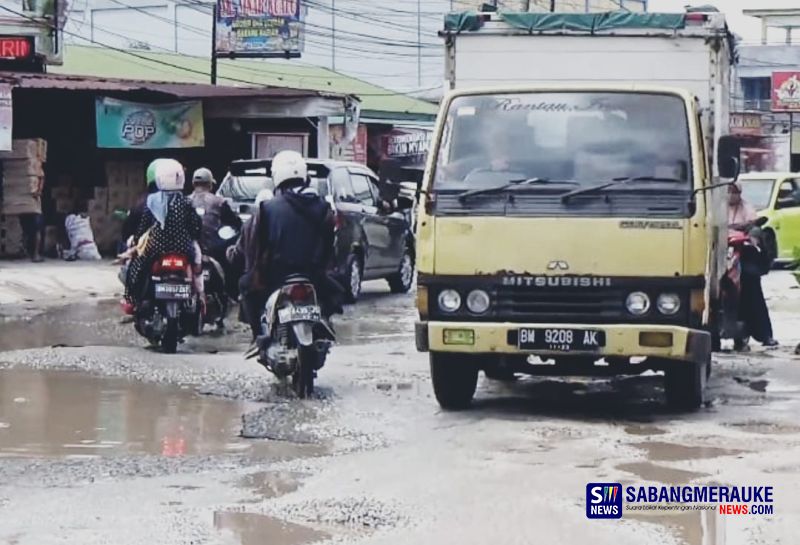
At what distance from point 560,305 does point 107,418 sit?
299 centimetres

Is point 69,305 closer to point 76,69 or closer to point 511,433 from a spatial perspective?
point 511,433

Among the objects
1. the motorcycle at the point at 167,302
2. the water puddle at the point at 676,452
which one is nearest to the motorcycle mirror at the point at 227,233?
the motorcycle at the point at 167,302

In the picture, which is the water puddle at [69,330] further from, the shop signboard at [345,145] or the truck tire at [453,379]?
the shop signboard at [345,145]

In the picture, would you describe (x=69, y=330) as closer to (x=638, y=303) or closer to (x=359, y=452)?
(x=359, y=452)

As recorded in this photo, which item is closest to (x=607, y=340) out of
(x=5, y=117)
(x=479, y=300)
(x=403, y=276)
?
(x=479, y=300)

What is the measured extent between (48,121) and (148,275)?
14.7 m

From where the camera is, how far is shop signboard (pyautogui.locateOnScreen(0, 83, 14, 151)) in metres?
22.1

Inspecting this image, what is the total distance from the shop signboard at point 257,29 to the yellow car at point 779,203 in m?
12.7

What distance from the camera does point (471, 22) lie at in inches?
441

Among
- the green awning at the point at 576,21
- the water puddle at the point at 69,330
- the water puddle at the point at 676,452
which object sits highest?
the green awning at the point at 576,21

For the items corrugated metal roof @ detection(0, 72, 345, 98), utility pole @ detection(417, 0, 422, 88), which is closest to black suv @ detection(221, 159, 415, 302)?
corrugated metal roof @ detection(0, 72, 345, 98)

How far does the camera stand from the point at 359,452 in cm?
851

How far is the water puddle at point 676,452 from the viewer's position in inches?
326

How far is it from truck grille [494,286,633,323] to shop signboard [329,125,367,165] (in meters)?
19.6
